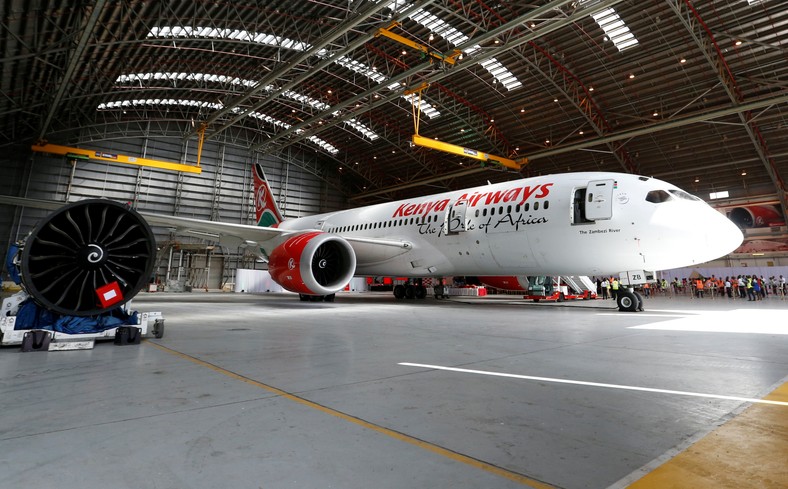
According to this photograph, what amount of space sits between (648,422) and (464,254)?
8836 mm

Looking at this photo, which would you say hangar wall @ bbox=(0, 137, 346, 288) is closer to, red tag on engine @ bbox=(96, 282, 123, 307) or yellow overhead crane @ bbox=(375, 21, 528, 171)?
yellow overhead crane @ bbox=(375, 21, 528, 171)

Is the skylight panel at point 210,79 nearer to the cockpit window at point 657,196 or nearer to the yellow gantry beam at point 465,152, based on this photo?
the yellow gantry beam at point 465,152

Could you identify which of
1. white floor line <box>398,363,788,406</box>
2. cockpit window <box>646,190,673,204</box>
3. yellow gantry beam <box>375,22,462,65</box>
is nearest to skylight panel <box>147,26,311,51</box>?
yellow gantry beam <box>375,22,462,65</box>

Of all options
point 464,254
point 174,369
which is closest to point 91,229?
point 174,369

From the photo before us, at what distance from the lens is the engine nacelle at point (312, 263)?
970 cm

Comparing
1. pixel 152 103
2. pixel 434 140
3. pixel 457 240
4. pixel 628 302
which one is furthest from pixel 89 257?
pixel 152 103

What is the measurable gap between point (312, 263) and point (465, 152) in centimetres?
1512

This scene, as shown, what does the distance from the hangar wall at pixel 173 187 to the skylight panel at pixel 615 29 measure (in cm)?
2496

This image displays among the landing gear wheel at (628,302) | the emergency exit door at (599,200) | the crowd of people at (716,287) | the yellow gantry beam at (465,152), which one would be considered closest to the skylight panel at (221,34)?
the yellow gantry beam at (465,152)

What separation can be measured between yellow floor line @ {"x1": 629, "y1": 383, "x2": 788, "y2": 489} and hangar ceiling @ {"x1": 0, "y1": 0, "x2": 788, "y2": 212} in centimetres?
1395

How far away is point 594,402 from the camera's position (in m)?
2.24

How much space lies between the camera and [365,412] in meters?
2.07

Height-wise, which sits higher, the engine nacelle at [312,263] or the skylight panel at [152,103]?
the skylight panel at [152,103]

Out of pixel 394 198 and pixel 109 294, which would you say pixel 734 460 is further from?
pixel 394 198
